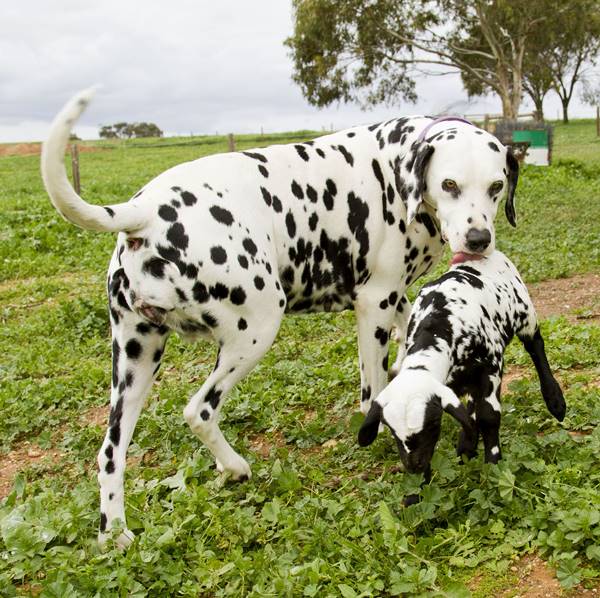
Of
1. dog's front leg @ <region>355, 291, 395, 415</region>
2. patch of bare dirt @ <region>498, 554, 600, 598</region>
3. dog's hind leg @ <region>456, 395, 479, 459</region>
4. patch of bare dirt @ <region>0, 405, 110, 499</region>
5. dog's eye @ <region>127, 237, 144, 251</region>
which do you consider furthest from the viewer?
patch of bare dirt @ <region>0, 405, 110, 499</region>

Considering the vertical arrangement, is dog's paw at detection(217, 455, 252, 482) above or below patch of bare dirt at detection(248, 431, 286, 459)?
above

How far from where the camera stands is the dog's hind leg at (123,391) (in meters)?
3.87

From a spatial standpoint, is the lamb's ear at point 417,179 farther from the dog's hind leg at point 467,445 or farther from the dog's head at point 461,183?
the dog's hind leg at point 467,445

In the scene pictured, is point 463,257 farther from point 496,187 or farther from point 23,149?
point 23,149

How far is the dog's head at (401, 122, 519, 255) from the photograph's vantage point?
14.2ft

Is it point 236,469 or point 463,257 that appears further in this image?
point 463,257

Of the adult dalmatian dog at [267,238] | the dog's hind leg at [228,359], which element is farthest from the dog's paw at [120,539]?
the dog's hind leg at [228,359]

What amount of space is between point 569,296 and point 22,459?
576cm

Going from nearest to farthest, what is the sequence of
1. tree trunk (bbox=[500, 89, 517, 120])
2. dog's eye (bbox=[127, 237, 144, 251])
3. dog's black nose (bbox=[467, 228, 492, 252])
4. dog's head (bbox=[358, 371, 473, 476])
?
dog's head (bbox=[358, 371, 473, 476]) < dog's eye (bbox=[127, 237, 144, 251]) < dog's black nose (bbox=[467, 228, 492, 252]) < tree trunk (bbox=[500, 89, 517, 120])

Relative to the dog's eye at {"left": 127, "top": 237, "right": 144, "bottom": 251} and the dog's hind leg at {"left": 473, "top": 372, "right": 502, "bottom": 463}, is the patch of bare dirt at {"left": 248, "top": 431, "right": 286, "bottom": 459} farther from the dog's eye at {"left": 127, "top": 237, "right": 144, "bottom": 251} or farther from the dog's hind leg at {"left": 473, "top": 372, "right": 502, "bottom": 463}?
the dog's eye at {"left": 127, "top": 237, "right": 144, "bottom": 251}


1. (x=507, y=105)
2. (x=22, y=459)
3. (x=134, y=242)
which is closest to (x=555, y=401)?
(x=134, y=242)

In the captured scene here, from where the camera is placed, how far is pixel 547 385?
4.57 metres

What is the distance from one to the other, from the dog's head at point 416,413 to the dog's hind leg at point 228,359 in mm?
829

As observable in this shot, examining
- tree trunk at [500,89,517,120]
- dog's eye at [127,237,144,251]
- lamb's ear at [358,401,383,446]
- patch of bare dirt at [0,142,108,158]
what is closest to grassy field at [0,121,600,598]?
lamb's ear at [358,401,383,446]
